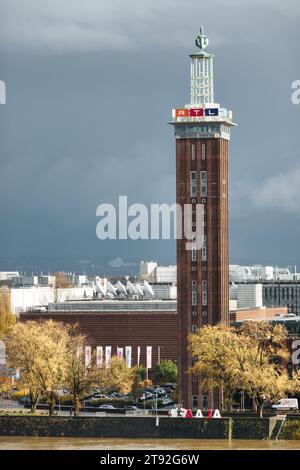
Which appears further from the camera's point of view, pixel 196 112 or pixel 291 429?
pixel 196 112

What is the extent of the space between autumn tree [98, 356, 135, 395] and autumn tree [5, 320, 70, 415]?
3524mm

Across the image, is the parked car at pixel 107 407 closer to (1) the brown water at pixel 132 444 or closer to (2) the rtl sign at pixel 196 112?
(1) the brown water at pixel 132 444

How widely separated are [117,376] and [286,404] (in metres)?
17.7

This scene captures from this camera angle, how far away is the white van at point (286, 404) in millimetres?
144875

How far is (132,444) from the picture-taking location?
12762 centimetres

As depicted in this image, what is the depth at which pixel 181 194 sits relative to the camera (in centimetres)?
16088

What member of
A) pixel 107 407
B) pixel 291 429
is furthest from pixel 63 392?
pixel 291 429

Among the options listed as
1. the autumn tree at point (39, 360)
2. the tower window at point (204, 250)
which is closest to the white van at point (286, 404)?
the autumn tree at point (39, 360)

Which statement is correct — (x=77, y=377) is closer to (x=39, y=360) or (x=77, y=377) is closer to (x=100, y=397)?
(x=39, y=360)

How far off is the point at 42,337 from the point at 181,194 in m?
20.4

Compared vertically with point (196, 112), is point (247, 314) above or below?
below

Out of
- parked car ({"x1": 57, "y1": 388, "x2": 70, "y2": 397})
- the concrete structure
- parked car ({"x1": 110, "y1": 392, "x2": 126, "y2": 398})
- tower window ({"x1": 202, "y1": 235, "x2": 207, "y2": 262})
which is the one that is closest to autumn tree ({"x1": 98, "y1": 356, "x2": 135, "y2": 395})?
parked car ({"x1": 110, "y1": 392, "x2": 126, "y2": 398})
